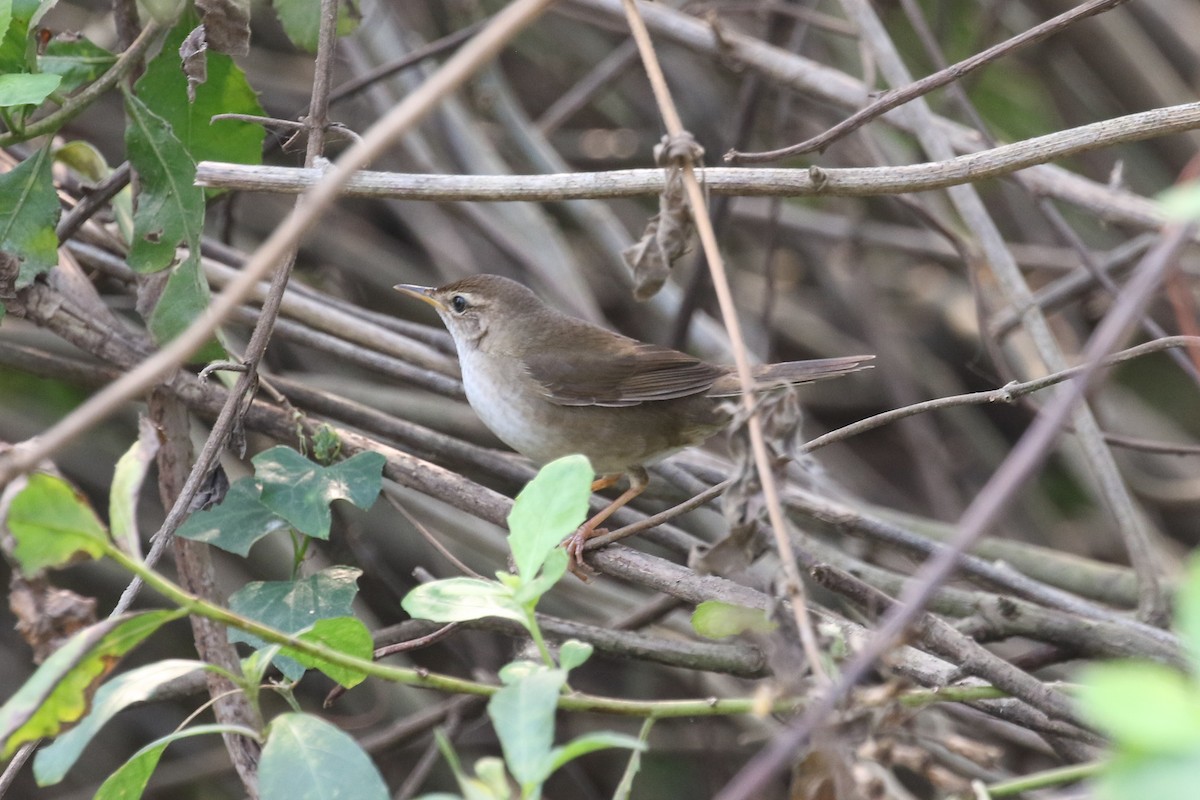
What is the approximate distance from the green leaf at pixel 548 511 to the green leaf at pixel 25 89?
1335 millimetres

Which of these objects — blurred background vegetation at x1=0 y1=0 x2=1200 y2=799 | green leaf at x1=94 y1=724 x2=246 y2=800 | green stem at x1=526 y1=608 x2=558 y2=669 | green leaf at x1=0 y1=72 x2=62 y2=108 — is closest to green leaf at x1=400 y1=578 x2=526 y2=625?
green stem at x1=526 y1=608 x2=558 y2=669

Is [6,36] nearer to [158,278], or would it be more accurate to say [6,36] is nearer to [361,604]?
[158,278]

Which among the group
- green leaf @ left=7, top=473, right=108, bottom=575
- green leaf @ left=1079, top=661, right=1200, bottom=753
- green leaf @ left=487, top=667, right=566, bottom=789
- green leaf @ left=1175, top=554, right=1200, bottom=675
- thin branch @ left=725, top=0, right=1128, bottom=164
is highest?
thin branch @ left=725, top=0, right=1128, bottom=164

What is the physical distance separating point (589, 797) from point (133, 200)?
105 inches

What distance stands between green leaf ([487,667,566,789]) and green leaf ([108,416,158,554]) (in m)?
0.52

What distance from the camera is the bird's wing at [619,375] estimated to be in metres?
3.62

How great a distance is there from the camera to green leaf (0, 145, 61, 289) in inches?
99.7

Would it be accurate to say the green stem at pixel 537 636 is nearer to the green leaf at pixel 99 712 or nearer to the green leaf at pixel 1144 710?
the green leaf at pixel 99 712

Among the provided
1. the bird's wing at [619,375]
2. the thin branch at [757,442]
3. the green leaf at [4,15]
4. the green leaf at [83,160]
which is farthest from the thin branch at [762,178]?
the bird's wing at [619,375]

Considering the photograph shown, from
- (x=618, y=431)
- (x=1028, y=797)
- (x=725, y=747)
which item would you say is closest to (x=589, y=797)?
(x=725, y=747)

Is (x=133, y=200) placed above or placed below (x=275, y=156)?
below

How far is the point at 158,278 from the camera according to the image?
2.83m

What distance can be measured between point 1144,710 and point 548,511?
0.87 meters

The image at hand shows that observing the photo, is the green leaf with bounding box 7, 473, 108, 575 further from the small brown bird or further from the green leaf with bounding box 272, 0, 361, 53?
the small brown bird
